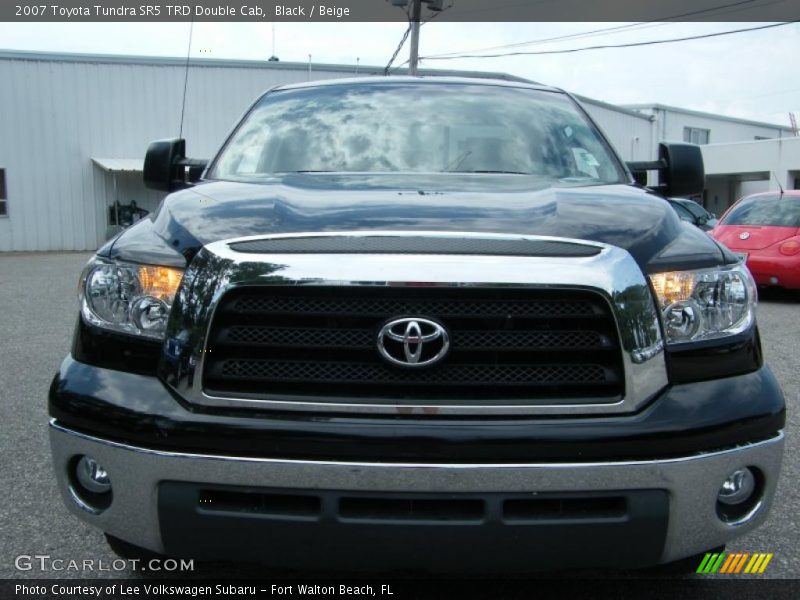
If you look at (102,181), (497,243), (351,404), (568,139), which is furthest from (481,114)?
(102,181)

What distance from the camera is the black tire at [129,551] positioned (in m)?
2.50

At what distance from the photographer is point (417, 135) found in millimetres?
3418

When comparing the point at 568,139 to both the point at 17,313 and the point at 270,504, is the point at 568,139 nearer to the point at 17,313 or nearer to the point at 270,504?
the point at 270,504

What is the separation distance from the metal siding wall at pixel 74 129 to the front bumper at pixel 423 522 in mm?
20329

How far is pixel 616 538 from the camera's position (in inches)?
76.8

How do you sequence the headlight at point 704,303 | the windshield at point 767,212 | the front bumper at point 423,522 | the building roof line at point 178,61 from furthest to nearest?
the building roof line at point 178,61, the windshield at point 767,212, the headlight at point 704,303, the front bumper at point 423,522

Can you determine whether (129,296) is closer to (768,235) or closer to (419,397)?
(419,397)

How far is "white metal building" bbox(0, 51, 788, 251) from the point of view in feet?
69.6

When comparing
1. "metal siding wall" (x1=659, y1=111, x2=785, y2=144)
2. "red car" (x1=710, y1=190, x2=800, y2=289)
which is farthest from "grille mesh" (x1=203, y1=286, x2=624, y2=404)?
"metal siding wall" (x1=659, y1=111, x2=785, y2=144)

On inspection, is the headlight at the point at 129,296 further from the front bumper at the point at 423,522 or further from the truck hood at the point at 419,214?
the front bumper at the point at 423,522

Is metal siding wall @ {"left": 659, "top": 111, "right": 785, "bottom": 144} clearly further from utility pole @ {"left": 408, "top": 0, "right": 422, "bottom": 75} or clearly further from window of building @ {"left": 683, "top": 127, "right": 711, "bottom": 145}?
utility pole @ {"left": 408, "top": 0, "right": 422, "bottom": 75}

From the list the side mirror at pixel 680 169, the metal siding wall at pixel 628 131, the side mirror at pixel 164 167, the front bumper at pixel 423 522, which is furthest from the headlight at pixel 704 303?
the metal siding wall at pixel 628 131
